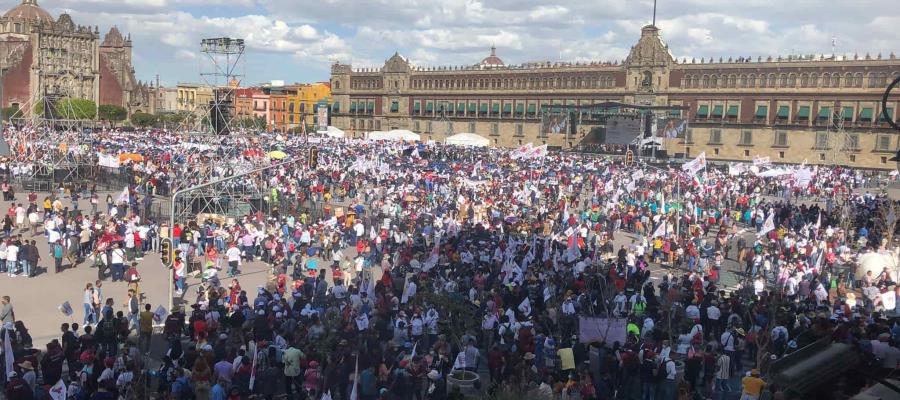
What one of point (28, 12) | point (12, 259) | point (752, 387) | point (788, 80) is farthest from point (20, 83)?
point (752, 387)

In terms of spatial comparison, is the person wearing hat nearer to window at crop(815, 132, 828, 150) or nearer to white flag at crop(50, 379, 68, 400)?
white flag at crop(50, 379, 68, 400)

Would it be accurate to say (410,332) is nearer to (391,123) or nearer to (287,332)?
(287,332)

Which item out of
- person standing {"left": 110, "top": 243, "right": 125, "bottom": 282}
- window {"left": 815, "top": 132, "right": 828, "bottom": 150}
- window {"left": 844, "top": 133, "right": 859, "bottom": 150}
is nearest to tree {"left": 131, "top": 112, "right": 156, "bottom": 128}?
window {"left": 815, "top": 132, "right": 828, "bottom": 150}

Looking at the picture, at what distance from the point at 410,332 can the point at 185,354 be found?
410 centimetres

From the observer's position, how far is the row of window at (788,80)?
2603 inches

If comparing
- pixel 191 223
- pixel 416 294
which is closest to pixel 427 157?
pixel 191 223

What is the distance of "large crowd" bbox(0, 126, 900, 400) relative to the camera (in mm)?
12133

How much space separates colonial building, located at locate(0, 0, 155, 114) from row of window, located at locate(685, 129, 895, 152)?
6545cm

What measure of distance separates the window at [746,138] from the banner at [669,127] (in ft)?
26.4

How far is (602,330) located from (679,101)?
67.8 meters

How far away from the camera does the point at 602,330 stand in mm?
13945

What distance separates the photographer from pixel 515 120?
294 feet

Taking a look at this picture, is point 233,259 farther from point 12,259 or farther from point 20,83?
point 20,83

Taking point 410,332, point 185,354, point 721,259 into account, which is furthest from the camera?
point 721,259
